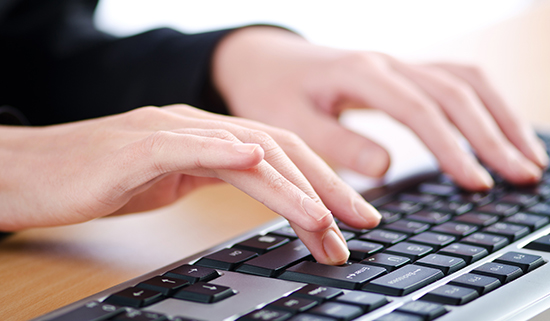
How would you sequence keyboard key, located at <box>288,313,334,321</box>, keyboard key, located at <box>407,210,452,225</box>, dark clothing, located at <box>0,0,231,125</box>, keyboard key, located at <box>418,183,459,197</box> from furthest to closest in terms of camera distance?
dark clothing, located at <box>0,0,231,125</box> < keyboard key, located at <box>418,183,459,197</box> < keyboard key, located at <box>407,210,452,225</box> < keyboard key, located at <box>288,313,334,321</box>

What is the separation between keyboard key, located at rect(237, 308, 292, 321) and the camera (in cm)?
29

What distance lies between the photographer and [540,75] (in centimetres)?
135

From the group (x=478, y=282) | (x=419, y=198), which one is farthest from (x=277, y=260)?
(x=419, y=198)

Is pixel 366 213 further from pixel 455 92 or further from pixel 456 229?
pixel 455 92

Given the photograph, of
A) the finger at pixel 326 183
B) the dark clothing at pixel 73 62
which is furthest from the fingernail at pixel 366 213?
the dark clothing at pixel 73 62

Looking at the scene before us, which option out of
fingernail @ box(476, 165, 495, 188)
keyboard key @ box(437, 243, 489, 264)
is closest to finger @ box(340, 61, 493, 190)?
fingernail @ box(476, 165, 495, 188)

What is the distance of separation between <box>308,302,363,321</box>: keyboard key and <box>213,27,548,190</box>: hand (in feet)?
1.13

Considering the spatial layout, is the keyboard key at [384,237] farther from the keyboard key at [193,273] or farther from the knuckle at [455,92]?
the knuckle at [455,92]

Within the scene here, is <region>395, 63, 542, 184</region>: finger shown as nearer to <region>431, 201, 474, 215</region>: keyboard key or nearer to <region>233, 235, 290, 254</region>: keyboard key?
<region>431, 201, 474, 215</region>: keyboard key

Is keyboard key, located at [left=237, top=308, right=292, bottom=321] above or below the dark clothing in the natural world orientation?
below

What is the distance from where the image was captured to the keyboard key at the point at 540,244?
16.1 inches

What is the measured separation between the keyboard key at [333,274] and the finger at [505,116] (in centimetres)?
43

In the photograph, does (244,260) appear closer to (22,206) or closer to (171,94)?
(22,206)

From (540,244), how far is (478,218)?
3.3 inches
